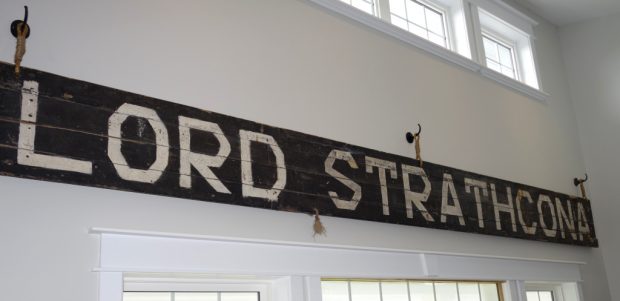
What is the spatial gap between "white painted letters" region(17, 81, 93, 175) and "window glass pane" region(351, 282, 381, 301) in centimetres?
136

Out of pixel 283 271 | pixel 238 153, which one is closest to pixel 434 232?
pixel 283 271

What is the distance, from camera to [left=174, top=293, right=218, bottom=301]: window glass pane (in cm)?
224

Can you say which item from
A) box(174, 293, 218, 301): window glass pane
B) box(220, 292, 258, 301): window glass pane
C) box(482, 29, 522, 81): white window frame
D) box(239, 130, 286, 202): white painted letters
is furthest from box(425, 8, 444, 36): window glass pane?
box(174, 293, 218, 301): window glass pane

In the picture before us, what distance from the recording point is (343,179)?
2711 millimetres

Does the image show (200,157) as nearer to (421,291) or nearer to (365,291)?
(365,291)

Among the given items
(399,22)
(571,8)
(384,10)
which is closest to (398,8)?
(399,22)

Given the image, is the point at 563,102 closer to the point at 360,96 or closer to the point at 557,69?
the point at 557,69

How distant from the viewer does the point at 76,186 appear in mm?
1938

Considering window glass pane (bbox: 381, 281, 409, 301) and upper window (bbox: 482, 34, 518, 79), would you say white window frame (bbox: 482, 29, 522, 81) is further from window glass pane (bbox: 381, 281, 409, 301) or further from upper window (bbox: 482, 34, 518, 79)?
window glass pane (bbox: 381, 281, 409, 301)

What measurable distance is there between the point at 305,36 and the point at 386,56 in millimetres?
594

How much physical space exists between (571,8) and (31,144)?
414 centimetres

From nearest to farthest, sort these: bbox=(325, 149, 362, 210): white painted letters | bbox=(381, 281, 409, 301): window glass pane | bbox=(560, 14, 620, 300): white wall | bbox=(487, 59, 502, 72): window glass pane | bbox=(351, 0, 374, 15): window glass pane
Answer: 1. bbox=(325, 149, 362, 210): white painted letters
2. bbox=(381, 281, 409, 301): window glass pane
3. bbox=(351, 0, 374, 15): window glass pane
4. bbox=(487, 59, 502, 72): window glass pane
5. bbox=(560, 14, 620, 300): white wall

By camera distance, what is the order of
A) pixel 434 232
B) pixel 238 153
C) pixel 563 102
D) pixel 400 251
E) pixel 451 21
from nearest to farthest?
pixel 238 153
pixel 400 251
pixel 434 232
pixel 451 21
pixel 563 102

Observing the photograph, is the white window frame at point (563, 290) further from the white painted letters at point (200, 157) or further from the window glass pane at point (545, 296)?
the white painted letters at point (200, 157)
